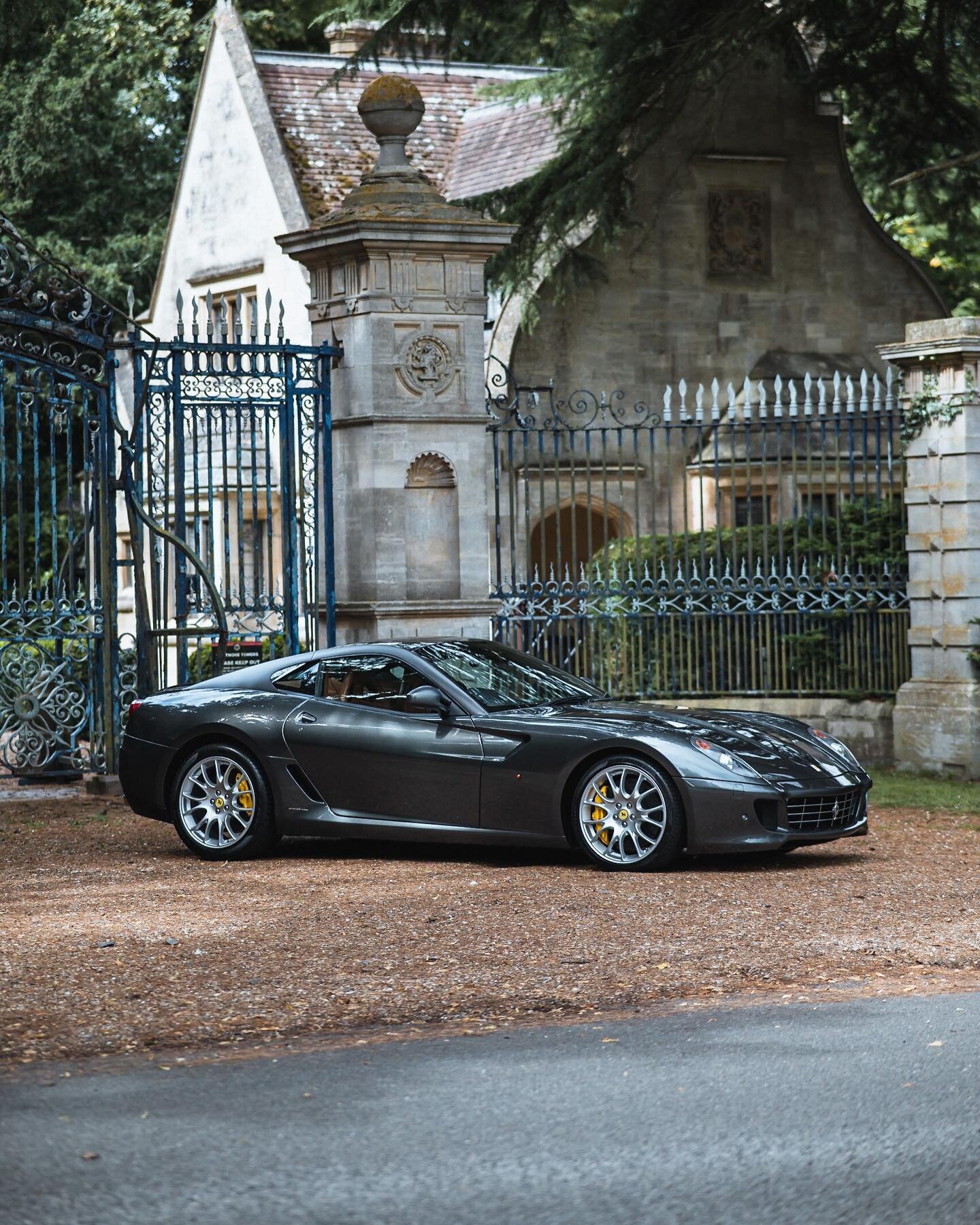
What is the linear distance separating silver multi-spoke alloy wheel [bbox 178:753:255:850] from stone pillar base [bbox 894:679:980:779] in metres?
6.60

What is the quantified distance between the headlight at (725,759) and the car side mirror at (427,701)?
56.3 inches

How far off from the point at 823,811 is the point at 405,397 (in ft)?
17.9

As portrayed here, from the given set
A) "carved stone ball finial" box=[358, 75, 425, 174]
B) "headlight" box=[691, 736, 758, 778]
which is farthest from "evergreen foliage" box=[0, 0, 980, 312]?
"headlight" box=[691, 736, 758, 778]

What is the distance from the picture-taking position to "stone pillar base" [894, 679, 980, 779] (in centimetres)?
1527

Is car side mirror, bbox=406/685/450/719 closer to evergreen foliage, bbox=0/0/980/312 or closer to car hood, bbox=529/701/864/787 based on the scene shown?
car hood, bbox=529/701/864/787

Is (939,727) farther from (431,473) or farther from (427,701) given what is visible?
(427,701)

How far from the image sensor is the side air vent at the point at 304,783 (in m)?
11.0

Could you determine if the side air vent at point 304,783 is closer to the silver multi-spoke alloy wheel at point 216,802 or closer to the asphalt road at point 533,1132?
the silver multi-spoke alloy wheel at point 216,802

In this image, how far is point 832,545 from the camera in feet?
54.2

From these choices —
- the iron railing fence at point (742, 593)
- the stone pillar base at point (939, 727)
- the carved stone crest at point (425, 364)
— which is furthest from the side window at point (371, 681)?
the stone pillar base at point (939, 727)

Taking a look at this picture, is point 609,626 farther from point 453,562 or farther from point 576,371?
point 576,371

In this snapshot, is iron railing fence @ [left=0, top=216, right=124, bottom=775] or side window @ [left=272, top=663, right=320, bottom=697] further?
iron railing fence @ [left=0, top=216, right=124, bottom=775]

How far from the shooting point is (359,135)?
29375 millimetres

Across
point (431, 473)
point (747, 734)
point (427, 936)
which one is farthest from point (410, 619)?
point (427, 936)
